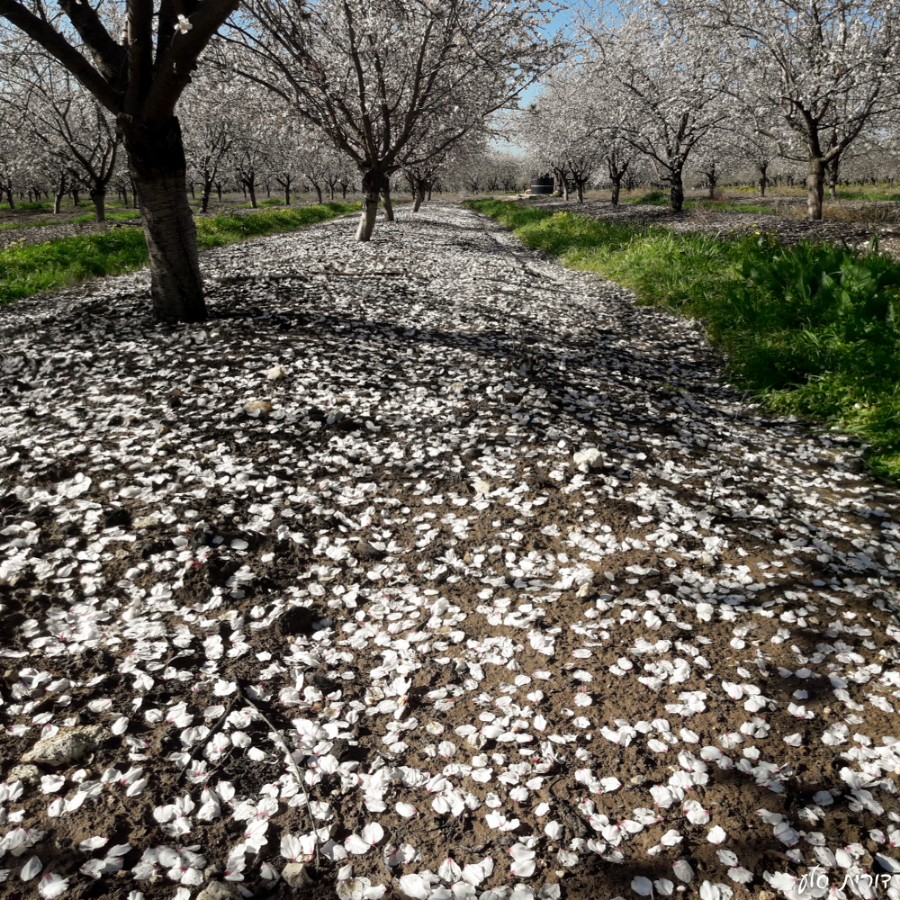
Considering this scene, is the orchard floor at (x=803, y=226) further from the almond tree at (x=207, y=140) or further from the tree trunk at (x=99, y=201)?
the almond tree at (x=207, y=140)

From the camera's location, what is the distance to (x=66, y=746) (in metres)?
3.04

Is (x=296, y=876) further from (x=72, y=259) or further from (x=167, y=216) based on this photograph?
(x=72, y=259)

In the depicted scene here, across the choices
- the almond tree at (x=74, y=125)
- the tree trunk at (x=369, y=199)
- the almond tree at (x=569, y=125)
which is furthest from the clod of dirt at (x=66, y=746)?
the almond tree at (x=569, y=125)

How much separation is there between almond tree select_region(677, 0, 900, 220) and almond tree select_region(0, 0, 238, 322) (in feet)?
54.6

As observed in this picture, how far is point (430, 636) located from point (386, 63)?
19855 mm

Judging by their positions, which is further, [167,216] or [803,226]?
[803,226]

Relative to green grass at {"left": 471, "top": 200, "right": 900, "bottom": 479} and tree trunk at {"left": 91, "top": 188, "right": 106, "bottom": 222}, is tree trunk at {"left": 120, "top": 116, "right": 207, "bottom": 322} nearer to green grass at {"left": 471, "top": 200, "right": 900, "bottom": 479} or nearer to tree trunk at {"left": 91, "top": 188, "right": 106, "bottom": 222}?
green grass at {"left": 471, "top": 200, "right": 900, "bottom": 479}

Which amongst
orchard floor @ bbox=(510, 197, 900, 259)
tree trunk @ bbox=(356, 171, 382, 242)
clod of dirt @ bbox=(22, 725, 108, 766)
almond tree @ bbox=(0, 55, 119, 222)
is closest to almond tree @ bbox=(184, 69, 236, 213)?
almond tree @ bbox=(0, 55, 119, 222)

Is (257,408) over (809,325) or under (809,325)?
under

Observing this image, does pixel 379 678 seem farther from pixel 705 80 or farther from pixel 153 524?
pixel 705 80

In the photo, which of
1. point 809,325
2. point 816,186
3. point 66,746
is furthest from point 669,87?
point 66,746

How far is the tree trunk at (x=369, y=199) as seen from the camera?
19.1 meters

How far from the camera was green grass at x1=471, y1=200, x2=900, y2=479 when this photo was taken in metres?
6.96

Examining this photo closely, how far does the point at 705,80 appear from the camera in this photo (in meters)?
24.5
